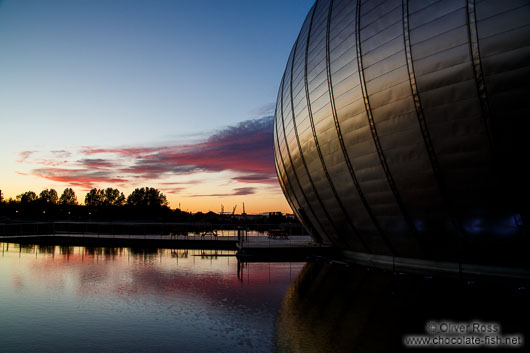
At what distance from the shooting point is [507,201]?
10.5 metres

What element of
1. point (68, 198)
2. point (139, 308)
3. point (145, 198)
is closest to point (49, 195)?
point (68, 198)

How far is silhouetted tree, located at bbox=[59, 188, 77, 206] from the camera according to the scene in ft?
435

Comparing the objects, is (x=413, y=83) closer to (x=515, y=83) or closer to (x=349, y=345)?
(x=515, y=83)

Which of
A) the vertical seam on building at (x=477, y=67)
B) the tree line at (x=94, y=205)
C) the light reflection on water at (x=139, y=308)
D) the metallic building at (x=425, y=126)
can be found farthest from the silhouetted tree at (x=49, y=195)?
the vertical seam on building at (x=477, y=67)

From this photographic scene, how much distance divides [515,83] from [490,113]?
0.93 metres

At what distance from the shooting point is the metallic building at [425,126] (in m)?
9.91

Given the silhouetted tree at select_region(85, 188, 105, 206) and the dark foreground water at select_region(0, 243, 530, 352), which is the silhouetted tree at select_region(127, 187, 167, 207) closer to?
the silhouetted tree at select_region(85, 188, 105, 206)

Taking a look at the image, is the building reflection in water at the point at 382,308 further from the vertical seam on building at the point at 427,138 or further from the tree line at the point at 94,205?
the tree line at the point at 94,205

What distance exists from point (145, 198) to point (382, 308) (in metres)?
134

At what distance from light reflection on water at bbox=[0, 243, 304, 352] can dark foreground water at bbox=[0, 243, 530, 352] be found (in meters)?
0.03

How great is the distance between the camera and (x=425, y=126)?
11273 mm

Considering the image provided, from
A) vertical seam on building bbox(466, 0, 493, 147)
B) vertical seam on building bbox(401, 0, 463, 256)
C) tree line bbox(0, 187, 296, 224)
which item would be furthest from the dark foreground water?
tree line bbox(0, 187, 296, 224)

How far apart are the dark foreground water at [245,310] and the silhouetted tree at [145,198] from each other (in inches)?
4863

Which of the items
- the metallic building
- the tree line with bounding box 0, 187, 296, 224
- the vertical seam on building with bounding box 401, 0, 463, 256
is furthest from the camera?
the tree line with bounding box 0, 187, 296, 224
